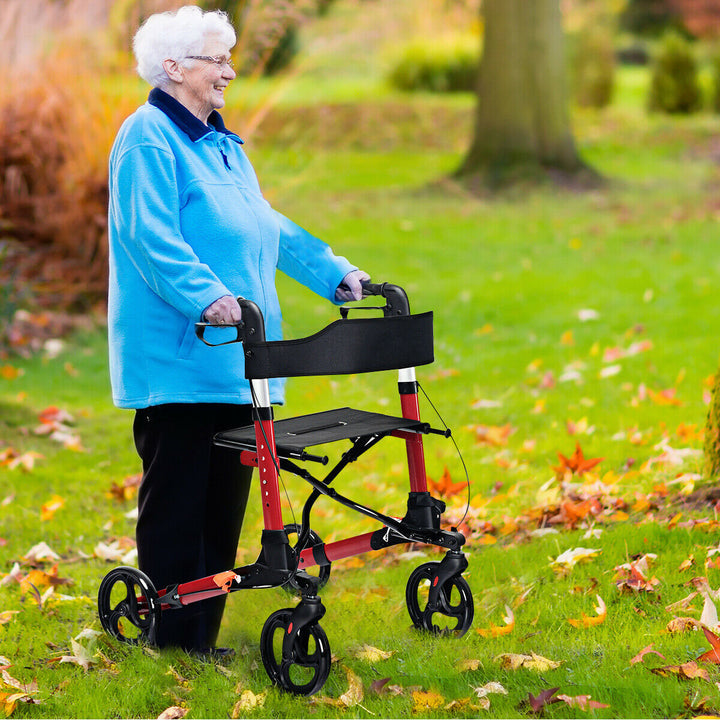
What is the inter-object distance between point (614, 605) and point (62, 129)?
20.7ft

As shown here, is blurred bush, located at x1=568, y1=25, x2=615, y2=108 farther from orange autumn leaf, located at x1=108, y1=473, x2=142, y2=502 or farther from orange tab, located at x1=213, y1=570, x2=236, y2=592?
orange tab, located at x1=213, y1=570, x2=236, y2=592

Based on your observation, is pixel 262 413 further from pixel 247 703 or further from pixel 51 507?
pixel 51 507

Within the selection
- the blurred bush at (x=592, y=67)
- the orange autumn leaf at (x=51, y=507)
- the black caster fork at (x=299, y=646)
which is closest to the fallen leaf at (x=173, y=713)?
the black caster fork at (x=299, y=646)

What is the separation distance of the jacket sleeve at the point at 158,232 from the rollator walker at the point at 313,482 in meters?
0.10

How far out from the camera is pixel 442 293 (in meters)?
9.45

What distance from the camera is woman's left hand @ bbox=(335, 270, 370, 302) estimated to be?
11.2ft

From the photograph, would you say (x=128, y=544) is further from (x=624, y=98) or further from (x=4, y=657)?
(x=624, y=98)

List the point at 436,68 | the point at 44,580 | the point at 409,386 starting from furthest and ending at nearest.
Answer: the point at 436,68 < the point at 44,580 < the point at 409,386

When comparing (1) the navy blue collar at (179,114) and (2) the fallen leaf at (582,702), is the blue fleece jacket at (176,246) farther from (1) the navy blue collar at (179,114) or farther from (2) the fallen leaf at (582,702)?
(2) the fallen leaf at (582,702)

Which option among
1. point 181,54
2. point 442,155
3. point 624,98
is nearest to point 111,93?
point 181,54

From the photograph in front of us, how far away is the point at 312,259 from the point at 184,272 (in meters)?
0.55

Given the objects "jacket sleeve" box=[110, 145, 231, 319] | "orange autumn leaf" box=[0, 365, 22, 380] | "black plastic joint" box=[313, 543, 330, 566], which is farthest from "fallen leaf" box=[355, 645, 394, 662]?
"orange autumn leaf" box=[0, 365, 22, 380]

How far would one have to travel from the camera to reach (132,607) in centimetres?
344

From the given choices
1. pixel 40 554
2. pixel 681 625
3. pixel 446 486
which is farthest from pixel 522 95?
pixel 681 625
